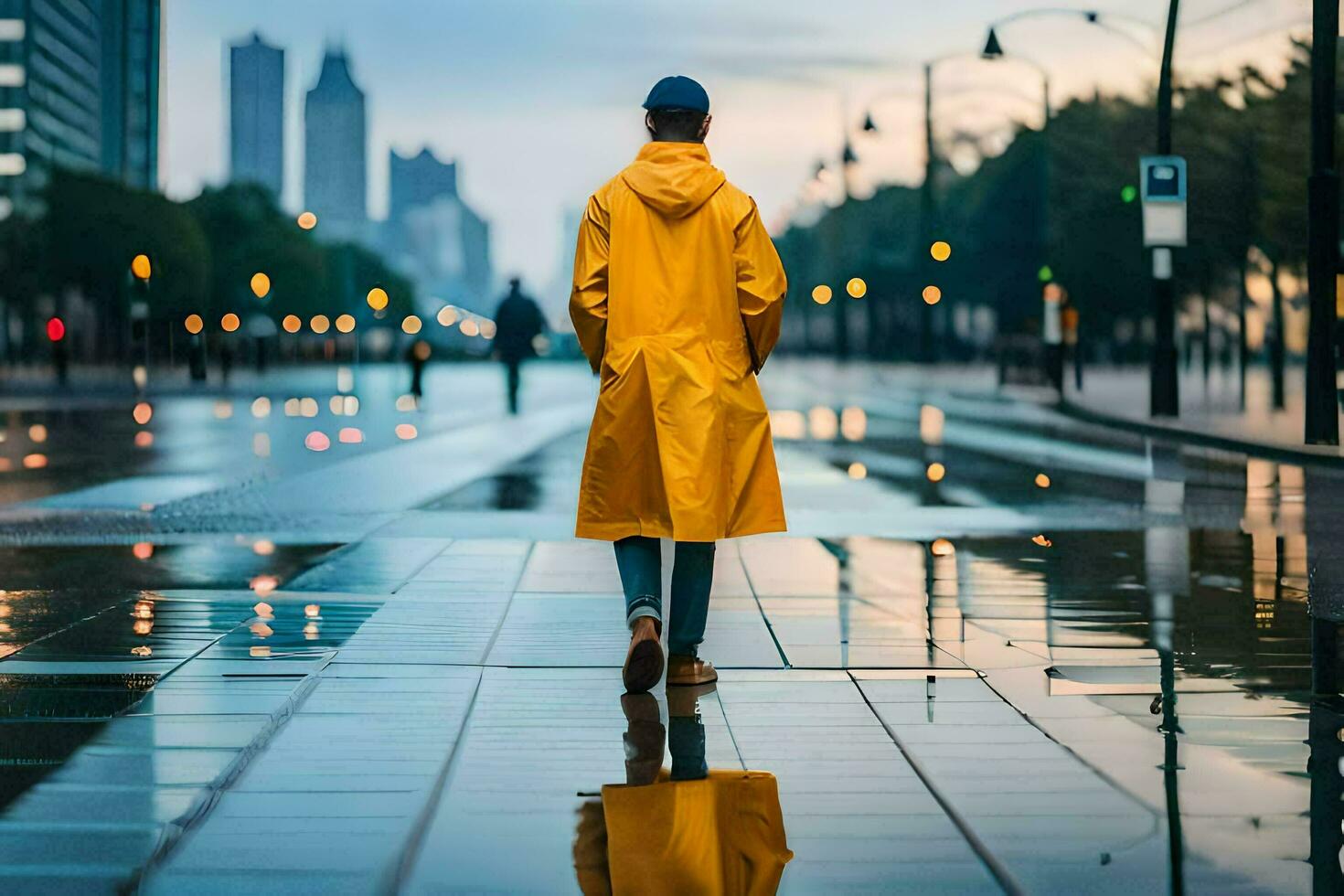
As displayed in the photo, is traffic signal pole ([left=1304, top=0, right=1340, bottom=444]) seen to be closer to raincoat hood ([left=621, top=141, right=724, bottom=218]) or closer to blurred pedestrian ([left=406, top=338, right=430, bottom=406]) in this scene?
raincoat hood ([left=621, top=141, right=724, bottom=218])

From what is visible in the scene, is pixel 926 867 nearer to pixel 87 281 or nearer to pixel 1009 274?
pixel 1009 274

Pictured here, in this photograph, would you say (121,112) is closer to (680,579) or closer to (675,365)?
(680,579)

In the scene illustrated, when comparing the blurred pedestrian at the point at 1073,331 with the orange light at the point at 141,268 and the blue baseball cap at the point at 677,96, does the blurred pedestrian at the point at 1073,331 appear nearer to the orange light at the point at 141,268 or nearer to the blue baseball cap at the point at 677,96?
the orange light at the point at 141,268

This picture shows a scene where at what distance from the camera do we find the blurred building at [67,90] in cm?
14100

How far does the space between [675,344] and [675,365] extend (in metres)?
0.08

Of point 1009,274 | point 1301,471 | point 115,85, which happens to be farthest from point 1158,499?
point 115,85

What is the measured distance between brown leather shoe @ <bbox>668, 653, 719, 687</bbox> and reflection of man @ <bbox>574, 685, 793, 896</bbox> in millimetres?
830

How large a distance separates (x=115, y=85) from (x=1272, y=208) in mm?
141169

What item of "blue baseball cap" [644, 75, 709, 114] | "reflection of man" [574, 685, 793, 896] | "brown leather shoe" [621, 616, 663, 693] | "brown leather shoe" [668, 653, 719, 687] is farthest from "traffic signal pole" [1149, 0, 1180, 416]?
"reflection of man" [574, 685, 793, 896]

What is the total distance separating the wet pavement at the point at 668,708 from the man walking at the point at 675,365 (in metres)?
0.50

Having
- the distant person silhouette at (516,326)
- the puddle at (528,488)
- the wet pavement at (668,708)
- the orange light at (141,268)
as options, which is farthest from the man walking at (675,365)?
the orange light at (141,268)

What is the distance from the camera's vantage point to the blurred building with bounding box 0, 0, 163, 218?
463 feet

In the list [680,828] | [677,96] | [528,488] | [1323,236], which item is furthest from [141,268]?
[680,828]

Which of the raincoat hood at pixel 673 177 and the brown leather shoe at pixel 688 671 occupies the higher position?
the raincoat hood at pixel 673 177
